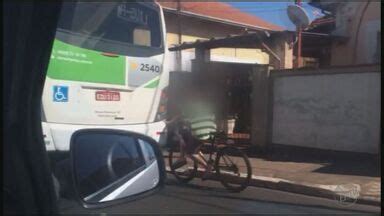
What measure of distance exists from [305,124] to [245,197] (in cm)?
523

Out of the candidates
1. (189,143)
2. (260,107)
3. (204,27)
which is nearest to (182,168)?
(189,143)

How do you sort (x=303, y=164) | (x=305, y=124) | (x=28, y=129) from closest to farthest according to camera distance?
(x=28, y=129), (x=303, y=164), (x=305, y=124)

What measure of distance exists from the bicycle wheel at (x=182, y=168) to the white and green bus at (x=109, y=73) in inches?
49.0

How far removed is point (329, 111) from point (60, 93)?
26.0 feet

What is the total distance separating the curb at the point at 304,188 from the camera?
8430mm

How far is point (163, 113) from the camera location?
358 inches

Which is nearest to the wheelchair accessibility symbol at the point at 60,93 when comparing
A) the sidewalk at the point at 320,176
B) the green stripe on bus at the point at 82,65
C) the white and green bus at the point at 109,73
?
the white and green bus at the point at 109,73

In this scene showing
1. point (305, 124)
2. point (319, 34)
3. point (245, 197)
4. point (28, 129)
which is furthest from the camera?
point (319, 34)

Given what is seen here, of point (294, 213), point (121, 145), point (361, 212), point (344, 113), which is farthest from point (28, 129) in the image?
point (344, 113)

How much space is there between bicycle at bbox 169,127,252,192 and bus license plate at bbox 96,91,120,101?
2.14 m

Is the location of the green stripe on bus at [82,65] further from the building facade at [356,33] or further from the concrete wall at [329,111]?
the building facade at [356,33]

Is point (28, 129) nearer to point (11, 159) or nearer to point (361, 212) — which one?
point (11, 159)

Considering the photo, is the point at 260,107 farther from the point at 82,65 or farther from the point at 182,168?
the point at 82,65

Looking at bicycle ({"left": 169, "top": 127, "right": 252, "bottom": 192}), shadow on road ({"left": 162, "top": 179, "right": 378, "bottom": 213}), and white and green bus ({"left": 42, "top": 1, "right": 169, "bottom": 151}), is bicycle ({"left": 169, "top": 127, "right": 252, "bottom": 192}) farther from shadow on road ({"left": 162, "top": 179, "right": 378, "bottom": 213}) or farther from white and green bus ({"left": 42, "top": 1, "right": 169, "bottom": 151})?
white and green bus ({"left": 42, "top": 1, "right": 169, "bottom": 151})
